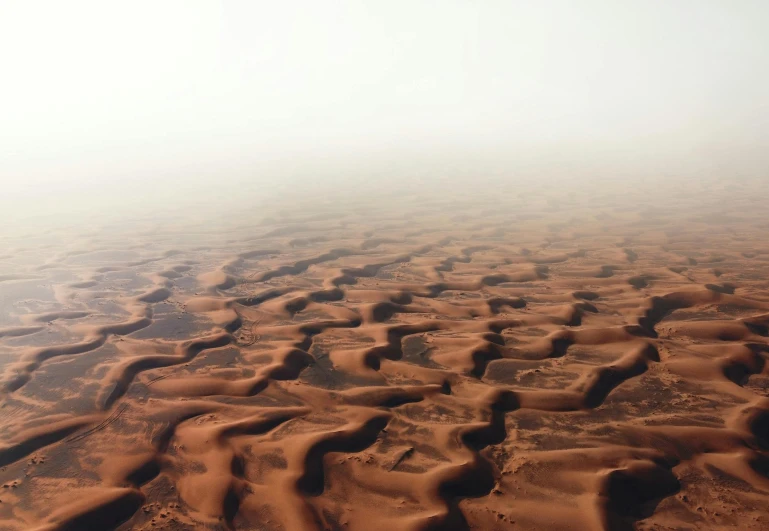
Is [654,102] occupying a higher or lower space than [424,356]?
higher

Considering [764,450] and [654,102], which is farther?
[654,102]

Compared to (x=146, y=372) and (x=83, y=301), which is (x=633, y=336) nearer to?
(x=146, y=372)

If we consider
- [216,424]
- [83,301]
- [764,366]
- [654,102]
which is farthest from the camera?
[654,102]

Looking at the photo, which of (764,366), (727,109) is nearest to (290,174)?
(764,366)

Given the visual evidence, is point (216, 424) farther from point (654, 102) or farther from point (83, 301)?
point (654, 102)

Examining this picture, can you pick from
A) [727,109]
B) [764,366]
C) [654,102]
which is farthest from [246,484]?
[654,102]

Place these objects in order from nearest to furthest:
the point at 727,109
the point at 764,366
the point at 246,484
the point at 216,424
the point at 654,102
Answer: the point at 246,484
the point at 216,424
the point at 764,366
the point at 727,109
the point at 654,102
